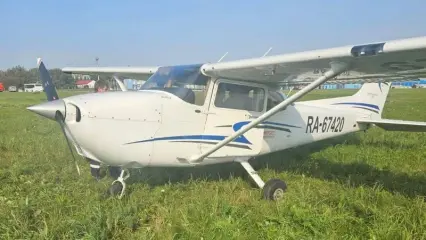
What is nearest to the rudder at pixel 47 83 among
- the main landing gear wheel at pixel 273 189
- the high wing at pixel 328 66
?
the high wing at pixel 328 66

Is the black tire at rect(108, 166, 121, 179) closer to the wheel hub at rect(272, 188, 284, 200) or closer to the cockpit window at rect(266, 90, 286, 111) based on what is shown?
the wheel hub at rect(272, 188, 284, 200)

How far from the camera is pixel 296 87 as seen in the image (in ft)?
22.6

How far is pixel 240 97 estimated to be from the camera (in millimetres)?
6051

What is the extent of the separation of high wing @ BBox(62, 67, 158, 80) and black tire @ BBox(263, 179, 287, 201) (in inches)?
132

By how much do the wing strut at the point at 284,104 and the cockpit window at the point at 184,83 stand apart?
2.27 ft

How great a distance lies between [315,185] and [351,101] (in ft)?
11.9

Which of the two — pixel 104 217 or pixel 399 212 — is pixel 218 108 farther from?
pixel 399 212

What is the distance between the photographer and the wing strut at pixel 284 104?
15.6 ft

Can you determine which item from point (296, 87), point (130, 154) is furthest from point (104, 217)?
point (296, 87)

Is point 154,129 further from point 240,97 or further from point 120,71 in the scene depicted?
point 120,71

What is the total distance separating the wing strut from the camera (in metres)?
4.75

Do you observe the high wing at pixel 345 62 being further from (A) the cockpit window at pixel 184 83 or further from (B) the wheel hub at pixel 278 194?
(B) the wheel hub at pixel 278 194

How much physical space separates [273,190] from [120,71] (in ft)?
14.1

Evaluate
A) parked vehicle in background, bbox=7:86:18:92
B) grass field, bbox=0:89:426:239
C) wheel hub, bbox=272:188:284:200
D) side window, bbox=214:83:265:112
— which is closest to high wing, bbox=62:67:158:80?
grass field, bbox=0:89:426:239
